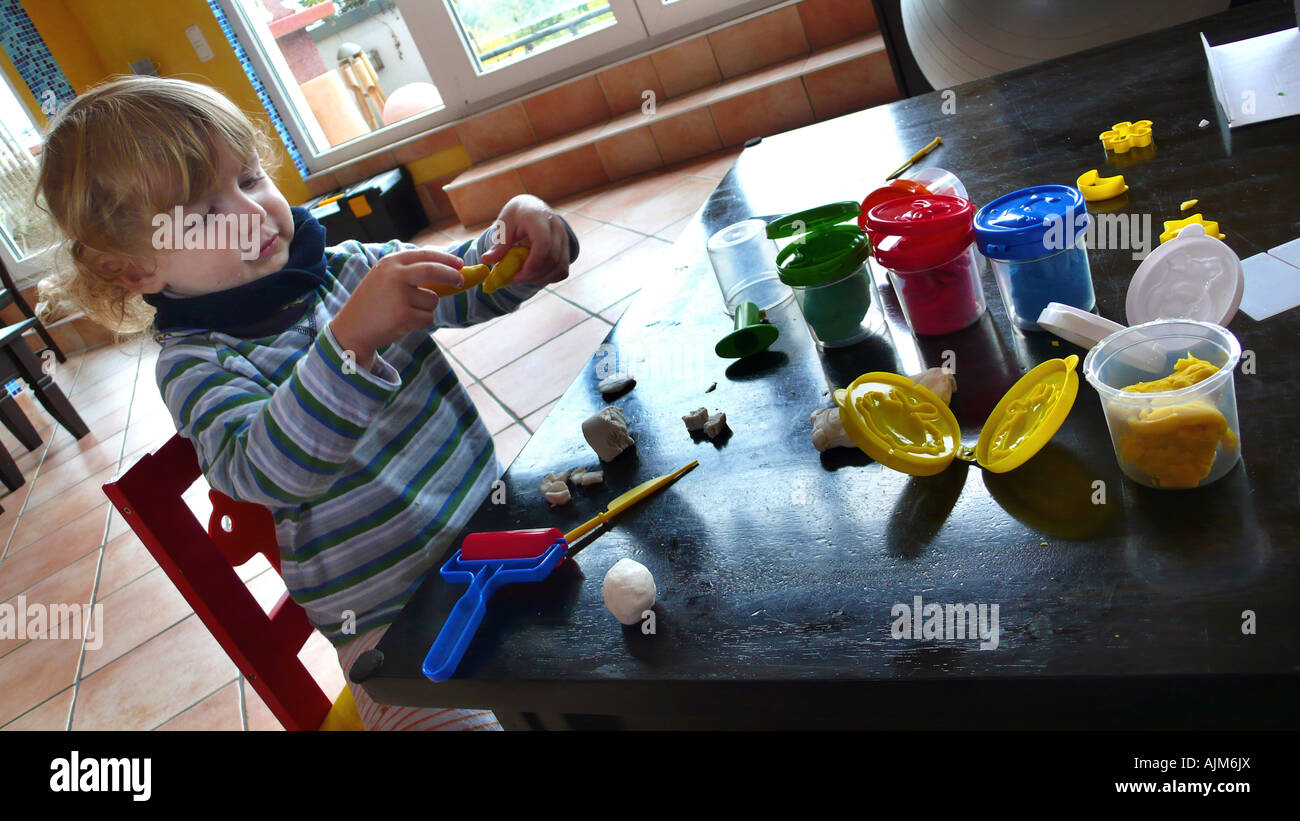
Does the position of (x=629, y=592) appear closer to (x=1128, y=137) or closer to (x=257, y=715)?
(x=1128, y=137)

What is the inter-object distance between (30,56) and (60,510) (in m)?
2.95

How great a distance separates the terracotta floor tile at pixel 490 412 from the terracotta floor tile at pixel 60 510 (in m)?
1.33

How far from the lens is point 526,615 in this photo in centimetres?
55

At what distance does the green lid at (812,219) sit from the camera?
31.2 inches

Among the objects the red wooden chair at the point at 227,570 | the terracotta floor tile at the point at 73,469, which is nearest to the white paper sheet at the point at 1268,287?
the red wooden chair at the point at 227,570

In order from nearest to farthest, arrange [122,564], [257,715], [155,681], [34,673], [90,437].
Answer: [257,715] < [155,681] < [34,673] < [122,564] < [90,437]

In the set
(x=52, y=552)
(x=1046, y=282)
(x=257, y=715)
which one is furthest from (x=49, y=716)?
(x=1046, y=282)

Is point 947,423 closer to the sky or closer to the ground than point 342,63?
closer to the ground

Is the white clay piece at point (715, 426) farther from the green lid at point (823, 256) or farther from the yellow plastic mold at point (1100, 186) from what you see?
the yellow plastic mold at point (1100, 186)

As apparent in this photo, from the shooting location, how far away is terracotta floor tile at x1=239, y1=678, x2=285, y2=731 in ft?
4.75

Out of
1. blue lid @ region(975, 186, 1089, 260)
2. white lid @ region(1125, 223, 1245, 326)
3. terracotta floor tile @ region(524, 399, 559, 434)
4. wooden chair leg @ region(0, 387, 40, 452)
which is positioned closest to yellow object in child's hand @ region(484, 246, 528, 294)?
blue lid @ region(975, 186, 1089, 260)

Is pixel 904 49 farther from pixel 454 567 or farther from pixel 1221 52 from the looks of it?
pixel 454 567

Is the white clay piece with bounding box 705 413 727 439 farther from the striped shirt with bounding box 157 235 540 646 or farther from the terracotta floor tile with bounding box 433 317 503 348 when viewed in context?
the terracotta floor tile with bounding box 433 317 503 348

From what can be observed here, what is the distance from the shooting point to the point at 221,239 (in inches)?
34.5
